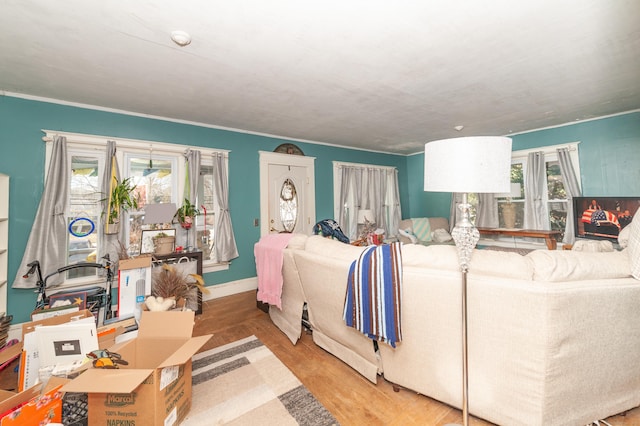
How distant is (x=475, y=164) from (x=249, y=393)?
1880mm

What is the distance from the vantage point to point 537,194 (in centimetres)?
441

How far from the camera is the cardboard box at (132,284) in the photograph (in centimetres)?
231

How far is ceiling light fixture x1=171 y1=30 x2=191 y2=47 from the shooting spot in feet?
5.74

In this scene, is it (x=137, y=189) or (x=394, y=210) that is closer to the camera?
(x=137, y=189)

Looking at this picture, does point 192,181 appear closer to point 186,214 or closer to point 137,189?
point 186,214

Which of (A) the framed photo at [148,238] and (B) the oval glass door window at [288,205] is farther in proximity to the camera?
(B) the oval glass door window at [288,205]

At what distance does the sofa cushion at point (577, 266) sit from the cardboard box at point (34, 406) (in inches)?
95.5

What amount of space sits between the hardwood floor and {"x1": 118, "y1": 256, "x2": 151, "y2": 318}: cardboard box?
0.64 meters

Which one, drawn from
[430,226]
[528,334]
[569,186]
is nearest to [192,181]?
[528,334]

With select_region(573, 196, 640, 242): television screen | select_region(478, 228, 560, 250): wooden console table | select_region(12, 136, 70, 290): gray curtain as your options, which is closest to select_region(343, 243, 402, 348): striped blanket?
select_region(12, 136, 70, 290): gray curtain

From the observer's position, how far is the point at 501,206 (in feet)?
16.3

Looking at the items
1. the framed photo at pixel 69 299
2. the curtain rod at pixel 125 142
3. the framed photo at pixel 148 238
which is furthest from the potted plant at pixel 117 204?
the framed photo at pixel 69 299

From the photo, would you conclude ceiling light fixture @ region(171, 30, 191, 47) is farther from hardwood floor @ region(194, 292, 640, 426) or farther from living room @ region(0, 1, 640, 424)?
hardwood floor @ region(194, 292, 640, 426)

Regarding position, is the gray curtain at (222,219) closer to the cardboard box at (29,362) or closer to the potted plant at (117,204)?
the potted plant at (117,204)
